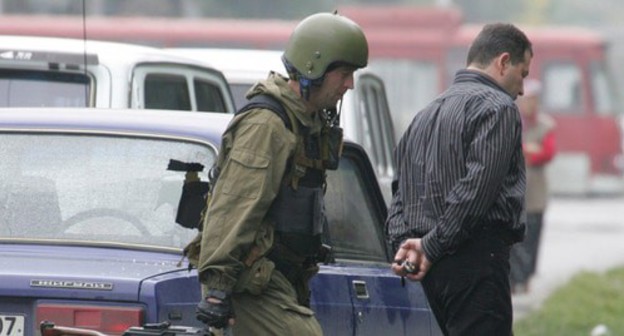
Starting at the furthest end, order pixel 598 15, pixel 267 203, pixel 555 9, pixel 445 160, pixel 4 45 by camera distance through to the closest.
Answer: pixel 598 15
pixel 555 9
pixel 4 45
pixel 445 160
pixel 267 203

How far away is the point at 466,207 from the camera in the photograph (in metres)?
6.28

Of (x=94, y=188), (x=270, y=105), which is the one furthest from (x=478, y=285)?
(x=94, y=188)

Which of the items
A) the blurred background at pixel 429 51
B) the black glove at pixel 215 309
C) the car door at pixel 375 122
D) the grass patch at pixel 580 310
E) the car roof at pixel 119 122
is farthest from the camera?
the blurred background at pixel 429 51

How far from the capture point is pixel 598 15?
209ft

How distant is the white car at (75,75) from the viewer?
8875 mm

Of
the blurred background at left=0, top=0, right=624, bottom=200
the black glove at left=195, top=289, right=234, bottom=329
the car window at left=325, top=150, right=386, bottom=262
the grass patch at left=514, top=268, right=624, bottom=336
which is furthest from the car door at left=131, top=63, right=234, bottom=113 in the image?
the blurred background at left=0, top=0, right=624, bottom=200

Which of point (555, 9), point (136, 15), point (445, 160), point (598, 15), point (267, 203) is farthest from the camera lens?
point (598, 15)

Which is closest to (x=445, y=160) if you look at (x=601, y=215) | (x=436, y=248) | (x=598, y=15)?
(x=436, y=248)

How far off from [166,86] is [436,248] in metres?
3.37

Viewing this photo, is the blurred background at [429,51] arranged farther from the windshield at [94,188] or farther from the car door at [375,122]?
the windshield at [94,188]

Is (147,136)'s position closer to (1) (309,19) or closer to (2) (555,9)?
(1) (309,19)

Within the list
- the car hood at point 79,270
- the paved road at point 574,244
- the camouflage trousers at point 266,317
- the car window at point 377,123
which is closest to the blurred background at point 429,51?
the paved road at point 574,244

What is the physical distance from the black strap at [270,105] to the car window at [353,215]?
1233 mm

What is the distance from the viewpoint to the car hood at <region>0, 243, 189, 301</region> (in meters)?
5.76
